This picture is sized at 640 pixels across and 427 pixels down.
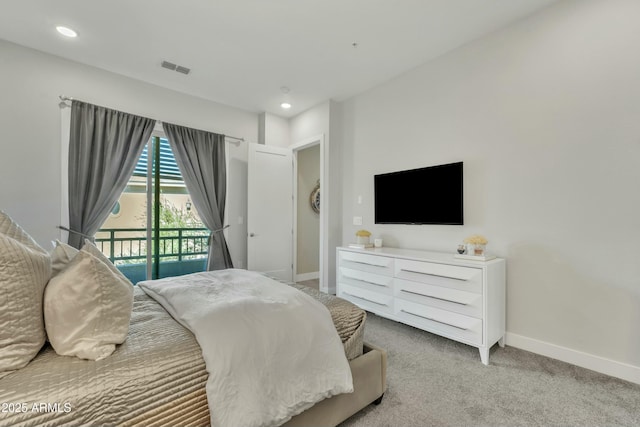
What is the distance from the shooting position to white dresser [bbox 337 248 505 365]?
2217mm

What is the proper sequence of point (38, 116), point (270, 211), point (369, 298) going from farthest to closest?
point (270, 211) < point (369, 298) < point (38, 116)

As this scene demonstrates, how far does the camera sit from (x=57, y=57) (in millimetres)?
3033

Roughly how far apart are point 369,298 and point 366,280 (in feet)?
0.63

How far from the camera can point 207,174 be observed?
393 cm

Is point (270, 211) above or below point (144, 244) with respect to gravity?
above

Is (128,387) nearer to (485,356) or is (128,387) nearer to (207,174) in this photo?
(485,356)

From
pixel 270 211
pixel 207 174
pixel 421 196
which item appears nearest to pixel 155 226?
pixel 207 174

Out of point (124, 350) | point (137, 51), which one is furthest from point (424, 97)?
point (124, 350)

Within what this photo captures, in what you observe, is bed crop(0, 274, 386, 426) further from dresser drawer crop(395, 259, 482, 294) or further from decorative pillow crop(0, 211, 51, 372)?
dresser drawer crop(395, 259, 482, 294)

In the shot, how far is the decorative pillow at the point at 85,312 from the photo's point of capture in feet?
3.49

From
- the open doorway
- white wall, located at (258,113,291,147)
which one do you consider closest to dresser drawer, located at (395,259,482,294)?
the open doorway

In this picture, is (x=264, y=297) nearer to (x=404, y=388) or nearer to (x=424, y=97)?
(x=404, y=388)

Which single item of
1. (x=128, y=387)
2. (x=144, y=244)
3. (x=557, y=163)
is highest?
(x=557, y=163)

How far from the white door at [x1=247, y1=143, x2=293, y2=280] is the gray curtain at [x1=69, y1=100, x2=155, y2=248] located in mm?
1538
